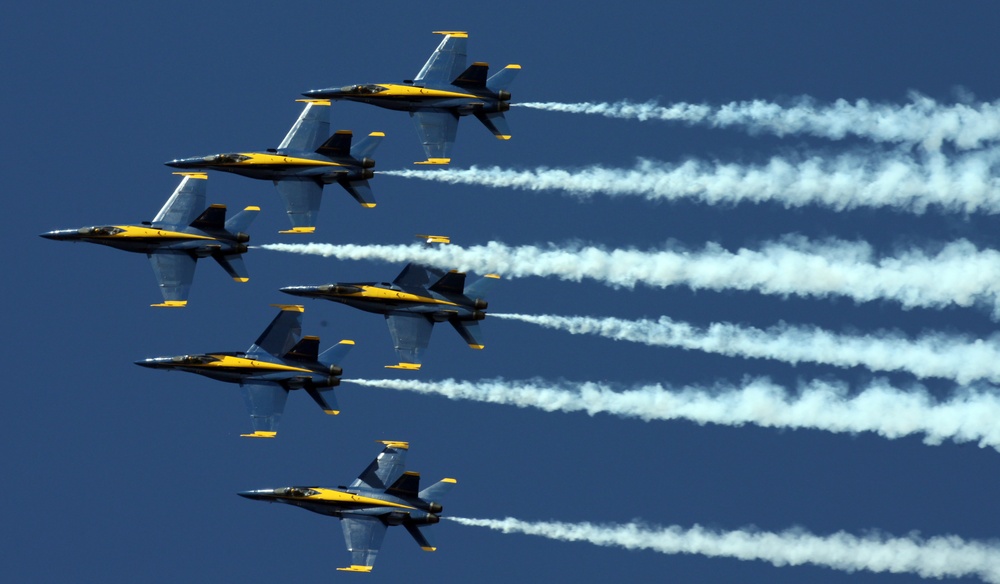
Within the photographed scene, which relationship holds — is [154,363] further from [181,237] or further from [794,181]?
[794,181]

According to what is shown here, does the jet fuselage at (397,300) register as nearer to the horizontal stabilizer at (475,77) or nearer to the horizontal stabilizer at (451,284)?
the horizontal stabilizer at (451,284)

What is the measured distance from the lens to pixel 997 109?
7956 cm

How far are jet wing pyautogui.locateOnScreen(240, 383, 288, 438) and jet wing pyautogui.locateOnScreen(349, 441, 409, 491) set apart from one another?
12.7 ft

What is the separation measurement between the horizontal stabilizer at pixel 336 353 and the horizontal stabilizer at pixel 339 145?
286 inches

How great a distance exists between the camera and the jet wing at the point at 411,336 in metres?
81.6

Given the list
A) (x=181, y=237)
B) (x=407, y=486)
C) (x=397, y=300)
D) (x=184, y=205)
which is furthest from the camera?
(x=184, y=205)

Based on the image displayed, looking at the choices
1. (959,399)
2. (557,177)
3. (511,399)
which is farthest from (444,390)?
(959,399)

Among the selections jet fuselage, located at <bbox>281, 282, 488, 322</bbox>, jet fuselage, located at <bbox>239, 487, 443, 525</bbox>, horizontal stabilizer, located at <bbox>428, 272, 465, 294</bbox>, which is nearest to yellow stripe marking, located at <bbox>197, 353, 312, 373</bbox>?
jet fuselage, located at <bbox>281, 282, 488, 322</bbox>

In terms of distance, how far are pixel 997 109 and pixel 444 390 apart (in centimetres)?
2340

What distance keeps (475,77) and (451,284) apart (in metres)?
8.20

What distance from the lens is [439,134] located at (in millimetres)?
82750

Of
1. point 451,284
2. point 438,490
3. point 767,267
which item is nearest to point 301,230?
point 451,284

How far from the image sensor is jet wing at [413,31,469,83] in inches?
3278

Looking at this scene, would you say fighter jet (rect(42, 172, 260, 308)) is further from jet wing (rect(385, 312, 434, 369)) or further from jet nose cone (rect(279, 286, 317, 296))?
jet wing (rect(385, 312, 434, 369))
